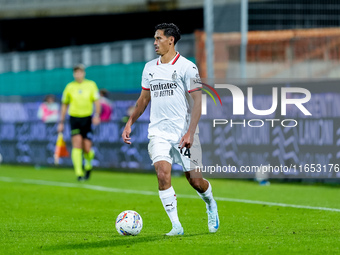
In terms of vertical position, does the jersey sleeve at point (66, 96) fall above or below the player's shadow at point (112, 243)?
above

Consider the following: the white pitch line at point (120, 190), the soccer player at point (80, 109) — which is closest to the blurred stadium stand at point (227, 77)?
the soccer player at point (80, 109)

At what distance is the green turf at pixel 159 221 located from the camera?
7.46 metres

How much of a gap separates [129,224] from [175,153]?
872mm

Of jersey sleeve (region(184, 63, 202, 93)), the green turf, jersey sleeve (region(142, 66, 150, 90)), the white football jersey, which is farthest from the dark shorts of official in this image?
jersey sleeve (region(184, 63, 202, 93))

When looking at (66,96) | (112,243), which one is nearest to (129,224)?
(112,243)

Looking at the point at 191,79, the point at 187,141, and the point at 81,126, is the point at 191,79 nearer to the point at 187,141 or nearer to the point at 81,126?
the point at 187,141

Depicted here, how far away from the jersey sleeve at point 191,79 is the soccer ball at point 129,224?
144 cm

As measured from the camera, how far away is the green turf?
746 centimetres

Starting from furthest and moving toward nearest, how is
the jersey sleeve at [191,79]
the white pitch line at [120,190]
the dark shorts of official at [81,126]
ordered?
1. the dark shorts of official at [81,126]
2. the white pitch line at [120,190]
3. the jersey sleeve at [191,79]

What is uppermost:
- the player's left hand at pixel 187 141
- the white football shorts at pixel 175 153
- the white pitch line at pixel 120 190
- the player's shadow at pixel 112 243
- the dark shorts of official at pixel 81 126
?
the player's left hand at pixel 187 141

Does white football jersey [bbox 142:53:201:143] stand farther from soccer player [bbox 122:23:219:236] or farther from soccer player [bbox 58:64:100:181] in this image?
soccer player [bbox 58:64:100:181]

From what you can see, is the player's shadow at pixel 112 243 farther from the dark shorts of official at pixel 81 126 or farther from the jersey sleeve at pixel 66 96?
the jersey sleeve at pixel 66 96

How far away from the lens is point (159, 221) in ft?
31.4

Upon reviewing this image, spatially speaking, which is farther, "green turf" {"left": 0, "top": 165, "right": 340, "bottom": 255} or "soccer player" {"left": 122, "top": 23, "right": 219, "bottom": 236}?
"soccer player" {"left": 122, "top": 23, "right": 219, "bottom": 236}
